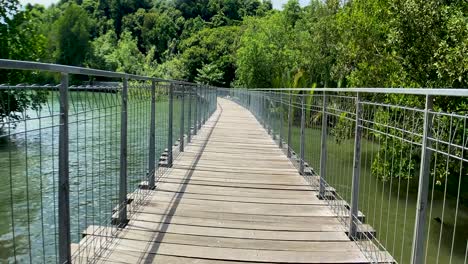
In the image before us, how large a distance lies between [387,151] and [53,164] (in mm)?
4744

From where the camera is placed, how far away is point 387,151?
270 inches

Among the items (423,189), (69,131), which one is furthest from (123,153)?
(423,189)

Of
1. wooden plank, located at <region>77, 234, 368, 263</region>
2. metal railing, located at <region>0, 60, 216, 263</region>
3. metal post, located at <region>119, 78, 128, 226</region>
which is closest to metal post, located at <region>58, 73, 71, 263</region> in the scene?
metal railing, located at <region>0, 60, 216, 263</region>

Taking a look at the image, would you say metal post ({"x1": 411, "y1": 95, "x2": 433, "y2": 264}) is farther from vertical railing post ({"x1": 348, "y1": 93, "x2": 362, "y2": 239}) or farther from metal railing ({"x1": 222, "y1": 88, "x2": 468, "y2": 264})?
vertical railing post ({"x1": 348, "y1": 93, "x2": 362, "y2": 239})

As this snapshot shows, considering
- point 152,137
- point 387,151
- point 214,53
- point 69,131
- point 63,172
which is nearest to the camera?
point 63,172

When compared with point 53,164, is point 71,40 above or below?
above

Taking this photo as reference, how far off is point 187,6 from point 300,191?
422ft

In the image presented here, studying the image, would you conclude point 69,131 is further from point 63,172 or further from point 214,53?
point 214,53

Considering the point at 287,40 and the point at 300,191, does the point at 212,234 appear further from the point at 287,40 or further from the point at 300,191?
the point at 287,40

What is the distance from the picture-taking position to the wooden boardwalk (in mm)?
3801

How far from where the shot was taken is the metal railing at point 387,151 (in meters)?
2.75

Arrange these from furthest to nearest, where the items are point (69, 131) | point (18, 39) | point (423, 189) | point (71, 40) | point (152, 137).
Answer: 1. point (71, 40)
2. point (18, 39)
3. point (152, 137)
4. point (69, 131)
5. point (423, 189)

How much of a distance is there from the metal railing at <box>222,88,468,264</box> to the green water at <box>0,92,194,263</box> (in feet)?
6.98

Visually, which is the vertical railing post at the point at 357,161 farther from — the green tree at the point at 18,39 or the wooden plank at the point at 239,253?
the green tree at the point at 18,39
